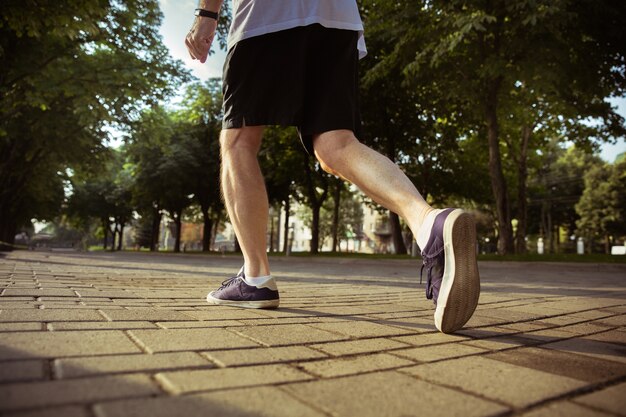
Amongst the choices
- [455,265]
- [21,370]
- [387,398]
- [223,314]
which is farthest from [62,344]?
[455,265]

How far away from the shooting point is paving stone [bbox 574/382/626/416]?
1141 millimetres

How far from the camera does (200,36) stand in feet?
9.30

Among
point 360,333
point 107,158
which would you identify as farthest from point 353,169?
point 107,158

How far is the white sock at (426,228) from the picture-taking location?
6.64 ft

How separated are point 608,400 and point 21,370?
155cm

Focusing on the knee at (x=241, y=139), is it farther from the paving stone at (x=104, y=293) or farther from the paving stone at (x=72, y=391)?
the paving stone at (x=72, y=391)

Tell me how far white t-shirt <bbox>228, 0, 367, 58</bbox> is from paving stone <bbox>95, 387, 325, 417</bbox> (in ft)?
6.62

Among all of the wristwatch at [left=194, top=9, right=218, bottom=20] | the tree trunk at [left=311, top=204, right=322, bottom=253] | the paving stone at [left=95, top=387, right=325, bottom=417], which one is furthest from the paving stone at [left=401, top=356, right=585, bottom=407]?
the tree trunk at [left=311, top=204, right=322, bottom=253]

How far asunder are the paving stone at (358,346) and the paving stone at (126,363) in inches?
18.7

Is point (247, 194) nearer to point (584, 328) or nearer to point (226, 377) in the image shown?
point (226, 377)

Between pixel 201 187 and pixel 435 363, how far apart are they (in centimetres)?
2878

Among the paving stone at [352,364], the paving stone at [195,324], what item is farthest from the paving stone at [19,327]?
the paving stone at [352,364]

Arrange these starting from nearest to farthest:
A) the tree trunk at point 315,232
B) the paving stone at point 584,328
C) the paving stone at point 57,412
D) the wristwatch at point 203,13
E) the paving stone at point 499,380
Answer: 1. the paving stone at point 57,412
2. the paving stone at point 499,380
3. the paving stone at point 584,328
4. the wristwatch at point 203,13
5. the tree trunk at point 315,232

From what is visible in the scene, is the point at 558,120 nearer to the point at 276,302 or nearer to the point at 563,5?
the point at 563,5
